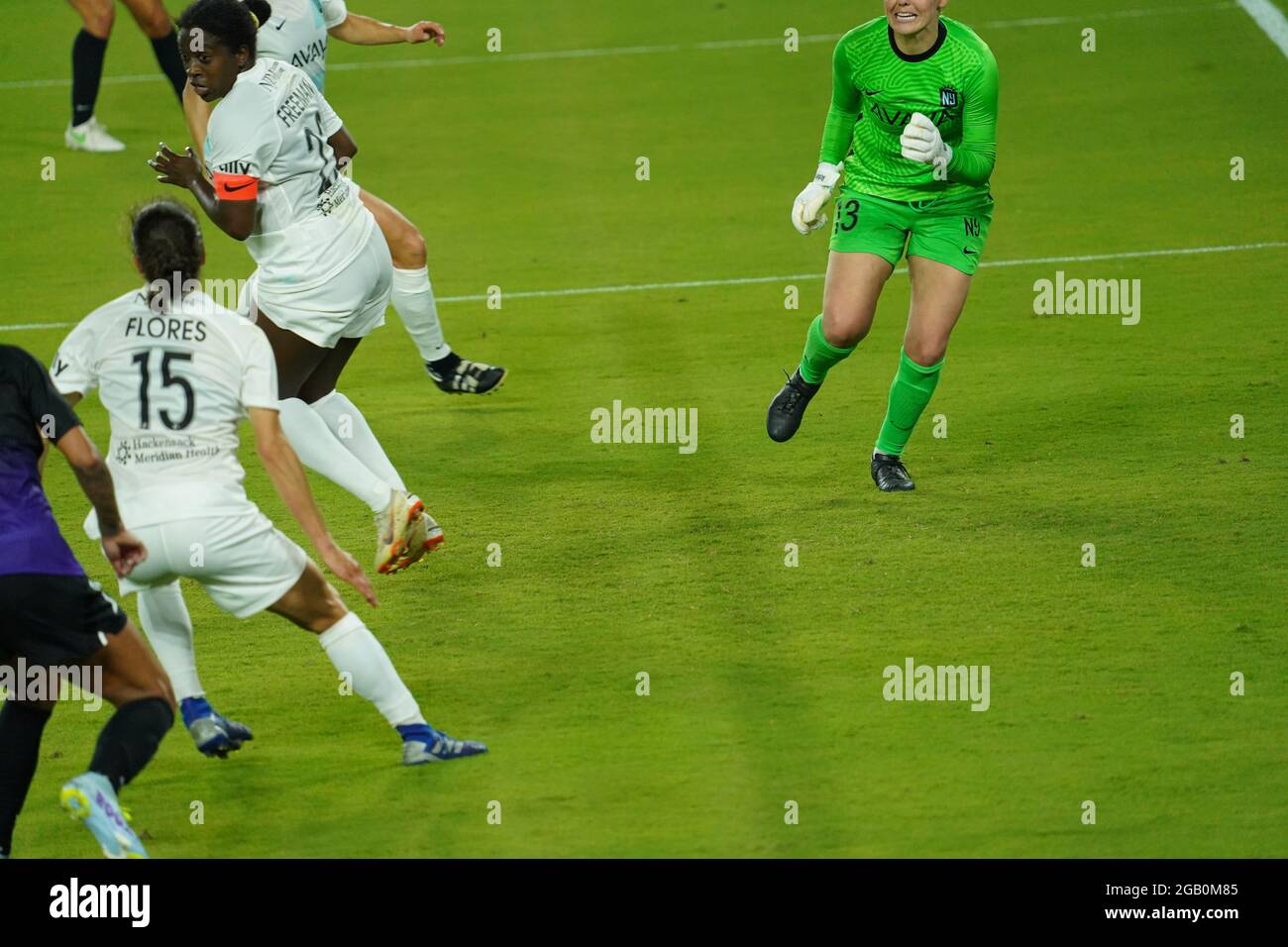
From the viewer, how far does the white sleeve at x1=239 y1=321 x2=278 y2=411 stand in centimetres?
536

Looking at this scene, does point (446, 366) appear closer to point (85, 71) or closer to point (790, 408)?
point (790, 408)

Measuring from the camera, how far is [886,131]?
779 centimetres

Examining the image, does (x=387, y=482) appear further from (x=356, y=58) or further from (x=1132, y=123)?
(x=356, y=58)

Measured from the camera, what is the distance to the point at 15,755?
200 inches

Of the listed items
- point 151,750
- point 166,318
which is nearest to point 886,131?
point 166,318

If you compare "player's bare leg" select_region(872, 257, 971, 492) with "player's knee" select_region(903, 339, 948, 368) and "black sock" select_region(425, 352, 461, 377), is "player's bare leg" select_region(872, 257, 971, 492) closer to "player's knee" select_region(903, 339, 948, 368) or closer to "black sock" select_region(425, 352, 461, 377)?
"player's knee" select_region(903, 339, 948, 368)

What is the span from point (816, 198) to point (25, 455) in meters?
4.03

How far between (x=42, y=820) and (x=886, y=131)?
14.2 ft

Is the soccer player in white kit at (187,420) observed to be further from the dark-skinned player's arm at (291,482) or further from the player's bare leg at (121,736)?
the player's bare leg at (121,736)

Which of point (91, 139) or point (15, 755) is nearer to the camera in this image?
point (15, 755)

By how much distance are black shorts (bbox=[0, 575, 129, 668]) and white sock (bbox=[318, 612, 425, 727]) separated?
2.43 feet

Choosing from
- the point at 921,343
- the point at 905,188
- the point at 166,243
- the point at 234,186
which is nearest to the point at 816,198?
the point at 905,188

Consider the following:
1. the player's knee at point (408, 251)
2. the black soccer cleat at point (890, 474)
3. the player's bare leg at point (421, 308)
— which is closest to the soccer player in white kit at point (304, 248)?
the player's bare leg at point (421, 308)

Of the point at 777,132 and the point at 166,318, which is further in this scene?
the point at 777,132
